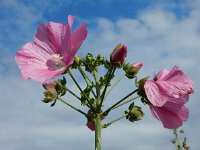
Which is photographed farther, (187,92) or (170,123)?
(170,123)

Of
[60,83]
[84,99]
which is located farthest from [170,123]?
[60,83]

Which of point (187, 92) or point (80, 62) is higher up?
point (80, 62)

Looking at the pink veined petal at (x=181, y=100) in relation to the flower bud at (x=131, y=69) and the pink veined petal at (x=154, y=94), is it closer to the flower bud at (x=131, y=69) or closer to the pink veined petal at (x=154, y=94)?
the pink veined petal at (x=154, y=94)

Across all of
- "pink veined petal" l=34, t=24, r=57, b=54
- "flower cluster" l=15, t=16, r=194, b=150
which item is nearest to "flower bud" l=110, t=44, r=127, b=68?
"flower cluster" l=15, t=16, r=194, b=150

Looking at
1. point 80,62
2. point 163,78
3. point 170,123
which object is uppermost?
point 80,62

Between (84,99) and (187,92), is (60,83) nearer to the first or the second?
(84,99)

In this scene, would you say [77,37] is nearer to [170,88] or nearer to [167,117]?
[170,88]
